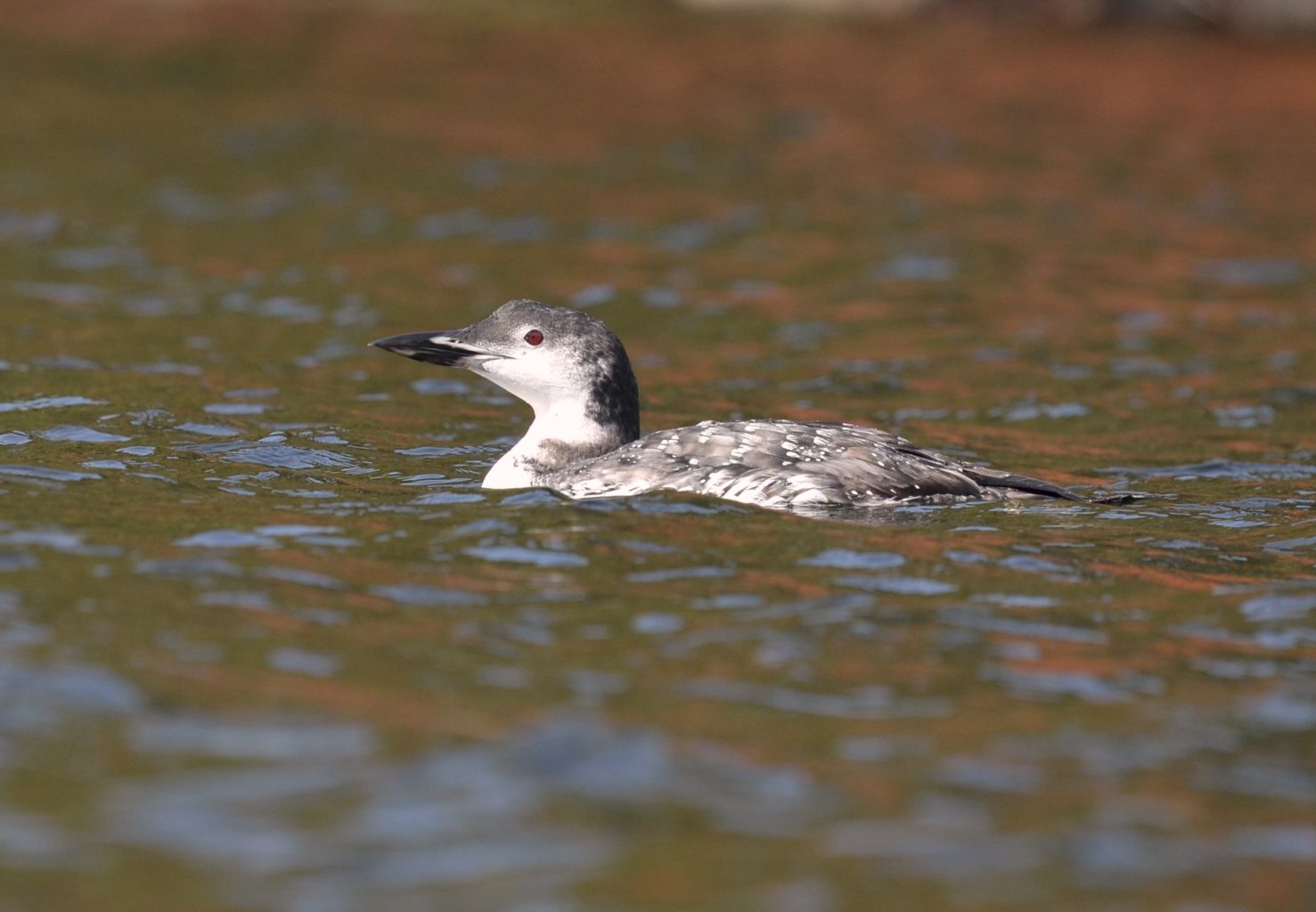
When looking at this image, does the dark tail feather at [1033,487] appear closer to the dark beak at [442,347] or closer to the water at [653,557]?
the water at [653,557]

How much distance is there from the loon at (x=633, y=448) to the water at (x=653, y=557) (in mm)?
159

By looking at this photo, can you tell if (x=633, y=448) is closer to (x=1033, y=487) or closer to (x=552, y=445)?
(x=552, y=445)

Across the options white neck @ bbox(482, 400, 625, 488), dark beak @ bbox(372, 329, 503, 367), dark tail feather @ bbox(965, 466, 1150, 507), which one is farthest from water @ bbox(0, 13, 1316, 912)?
dark beak @ bbox(372, 329, 503, 367)

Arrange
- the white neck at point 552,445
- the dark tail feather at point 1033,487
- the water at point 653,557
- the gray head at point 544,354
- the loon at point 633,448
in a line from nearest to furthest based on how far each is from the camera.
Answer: the water at point 653,557, the loon at point 633,448, the dark tail feather at point 1033,487, the white neck at point 552,445, the gray head at point 544,354

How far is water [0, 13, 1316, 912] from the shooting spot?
4117mm

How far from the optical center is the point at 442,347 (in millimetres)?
7539

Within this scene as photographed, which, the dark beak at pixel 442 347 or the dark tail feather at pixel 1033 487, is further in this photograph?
the dark beak at pixel 442 347

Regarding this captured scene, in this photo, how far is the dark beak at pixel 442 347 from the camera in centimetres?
752

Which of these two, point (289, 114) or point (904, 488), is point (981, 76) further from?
point (904, 488)

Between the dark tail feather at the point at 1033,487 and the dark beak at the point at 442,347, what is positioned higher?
the dark beak at the point at 442,347

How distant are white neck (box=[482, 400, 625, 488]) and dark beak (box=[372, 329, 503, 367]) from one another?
335mm

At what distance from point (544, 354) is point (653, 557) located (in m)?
1.55

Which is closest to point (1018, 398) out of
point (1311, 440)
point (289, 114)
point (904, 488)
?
point (1311, 440)

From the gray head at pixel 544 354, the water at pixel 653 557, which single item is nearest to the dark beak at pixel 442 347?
the gray head at pixel 544 354
